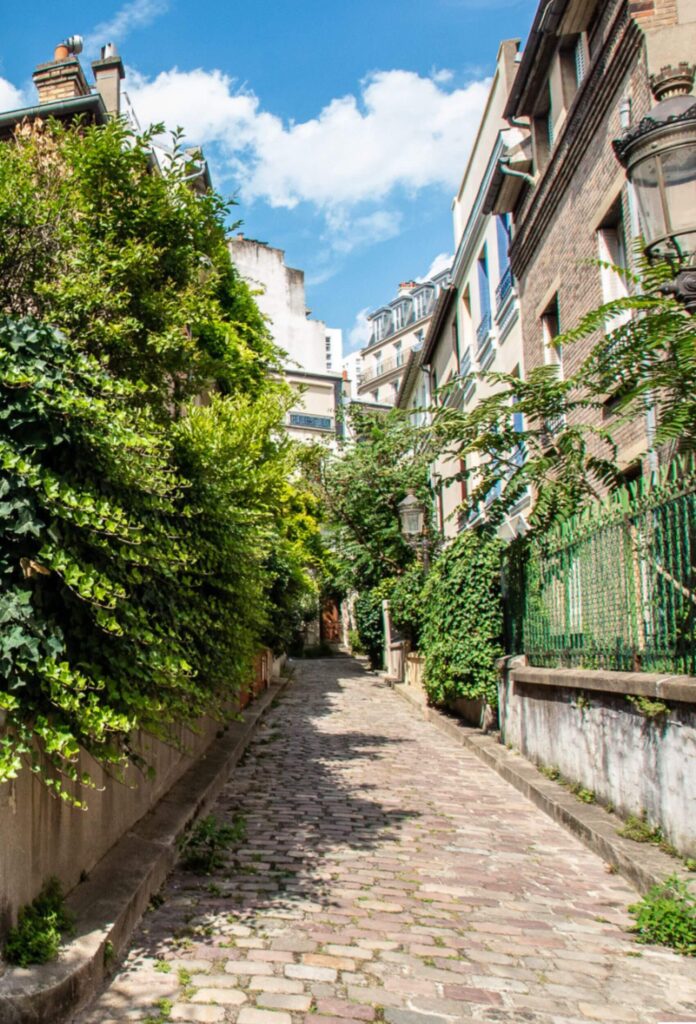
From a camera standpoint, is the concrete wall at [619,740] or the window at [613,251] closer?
the concrete wall at [619,740]

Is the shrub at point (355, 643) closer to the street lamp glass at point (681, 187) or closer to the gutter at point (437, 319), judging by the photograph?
the gutter at point (437, 319)

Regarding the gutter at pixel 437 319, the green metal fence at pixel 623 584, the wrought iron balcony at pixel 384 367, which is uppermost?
the wrought iron balcony at pixel 384 367

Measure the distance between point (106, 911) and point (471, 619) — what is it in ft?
25.9

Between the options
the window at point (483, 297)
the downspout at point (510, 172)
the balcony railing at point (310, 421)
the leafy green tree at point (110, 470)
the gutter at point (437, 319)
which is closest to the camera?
the leafy green tree at point (110, 470)

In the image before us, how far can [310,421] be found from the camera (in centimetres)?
4375

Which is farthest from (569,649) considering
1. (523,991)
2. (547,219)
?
(547,219)

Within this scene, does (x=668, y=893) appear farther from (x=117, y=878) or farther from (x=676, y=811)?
(x=117, y=878)

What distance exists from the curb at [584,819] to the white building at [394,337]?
61042mm

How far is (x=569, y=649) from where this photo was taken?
8.56 metres

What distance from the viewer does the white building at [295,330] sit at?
4175 centimetres

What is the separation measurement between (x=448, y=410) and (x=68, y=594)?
5.97 metres

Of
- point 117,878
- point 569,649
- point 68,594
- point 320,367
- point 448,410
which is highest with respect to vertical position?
point 320,367

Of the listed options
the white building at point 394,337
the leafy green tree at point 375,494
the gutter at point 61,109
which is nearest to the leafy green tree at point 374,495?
the leafy green tree at point 375,494

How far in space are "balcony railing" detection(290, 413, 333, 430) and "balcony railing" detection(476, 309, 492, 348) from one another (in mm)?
23792
